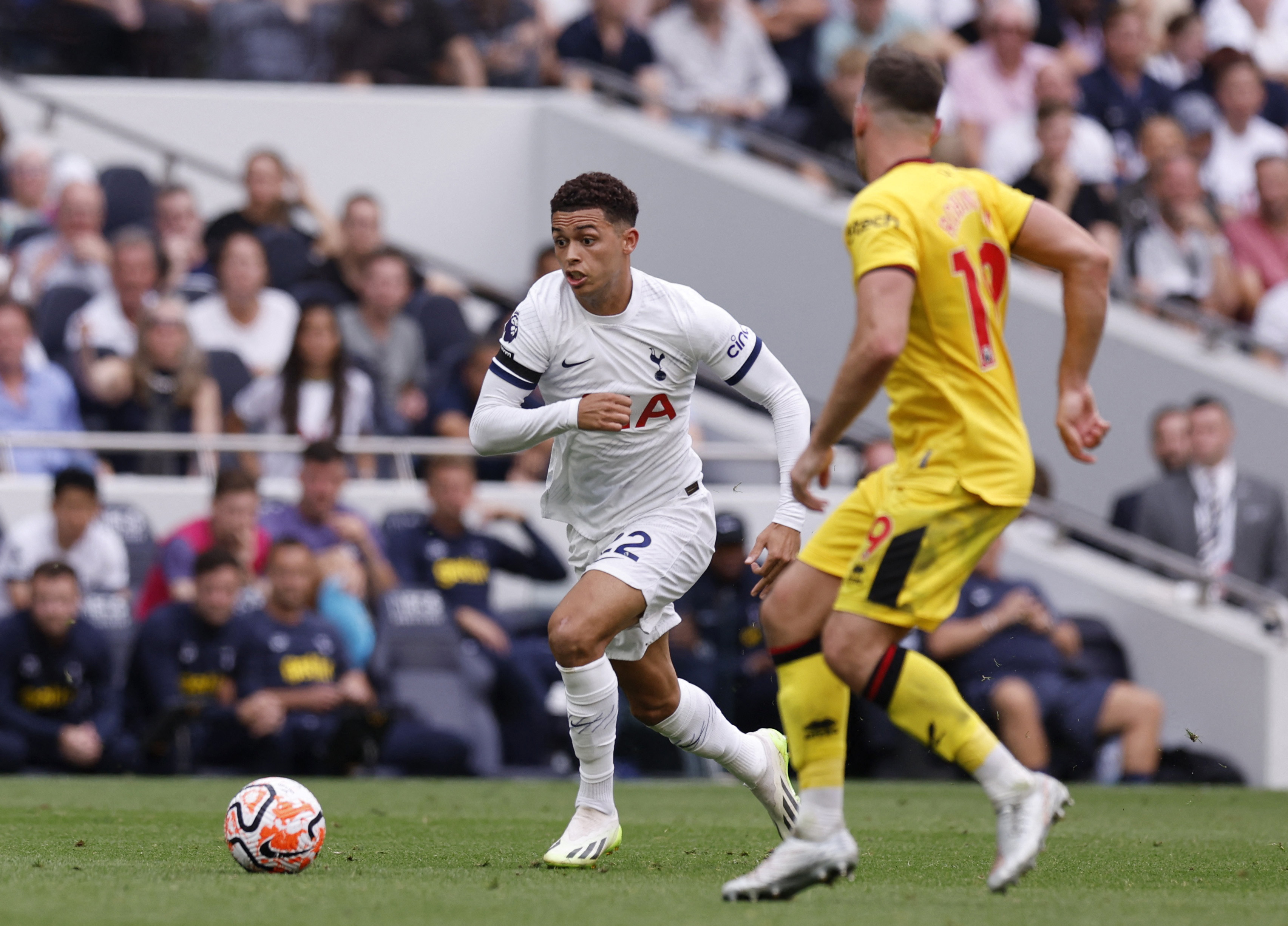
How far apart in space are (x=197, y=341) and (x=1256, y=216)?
8.57 m

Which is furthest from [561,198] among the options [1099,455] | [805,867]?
[1099,455]

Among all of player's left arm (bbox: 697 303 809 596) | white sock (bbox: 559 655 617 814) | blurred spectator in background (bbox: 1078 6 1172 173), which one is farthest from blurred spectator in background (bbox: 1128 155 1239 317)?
white sock (bbox: 559 655 617 814)

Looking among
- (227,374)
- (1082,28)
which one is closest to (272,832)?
(227,374)

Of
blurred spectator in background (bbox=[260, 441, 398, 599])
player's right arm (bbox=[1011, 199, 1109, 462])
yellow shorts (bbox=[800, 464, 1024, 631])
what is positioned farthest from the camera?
blurred spectator in background (bbox=[260, 441, 398, 599])

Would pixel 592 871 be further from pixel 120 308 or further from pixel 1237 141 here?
pixel 1237 141

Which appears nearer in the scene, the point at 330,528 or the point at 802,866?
the point at 802,866

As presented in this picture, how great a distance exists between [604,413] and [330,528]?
660 cm

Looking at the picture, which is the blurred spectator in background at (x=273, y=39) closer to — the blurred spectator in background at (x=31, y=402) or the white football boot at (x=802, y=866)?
the blurred spectator in background at (x=31, y=402)

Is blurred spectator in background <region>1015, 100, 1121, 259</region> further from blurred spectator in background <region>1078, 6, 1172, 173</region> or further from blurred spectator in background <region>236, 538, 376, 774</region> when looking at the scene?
blurred spectator in background <region>236, 538, 376, 774</region>

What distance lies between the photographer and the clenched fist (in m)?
6.54

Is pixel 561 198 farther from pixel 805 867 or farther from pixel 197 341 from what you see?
pixel 197 341

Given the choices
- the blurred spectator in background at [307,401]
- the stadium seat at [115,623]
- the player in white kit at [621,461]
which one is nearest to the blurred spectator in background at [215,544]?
the stadium seat at [115,623]

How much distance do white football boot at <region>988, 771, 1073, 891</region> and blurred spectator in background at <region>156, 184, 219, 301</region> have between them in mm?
10640

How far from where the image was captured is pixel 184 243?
15.4 metres
